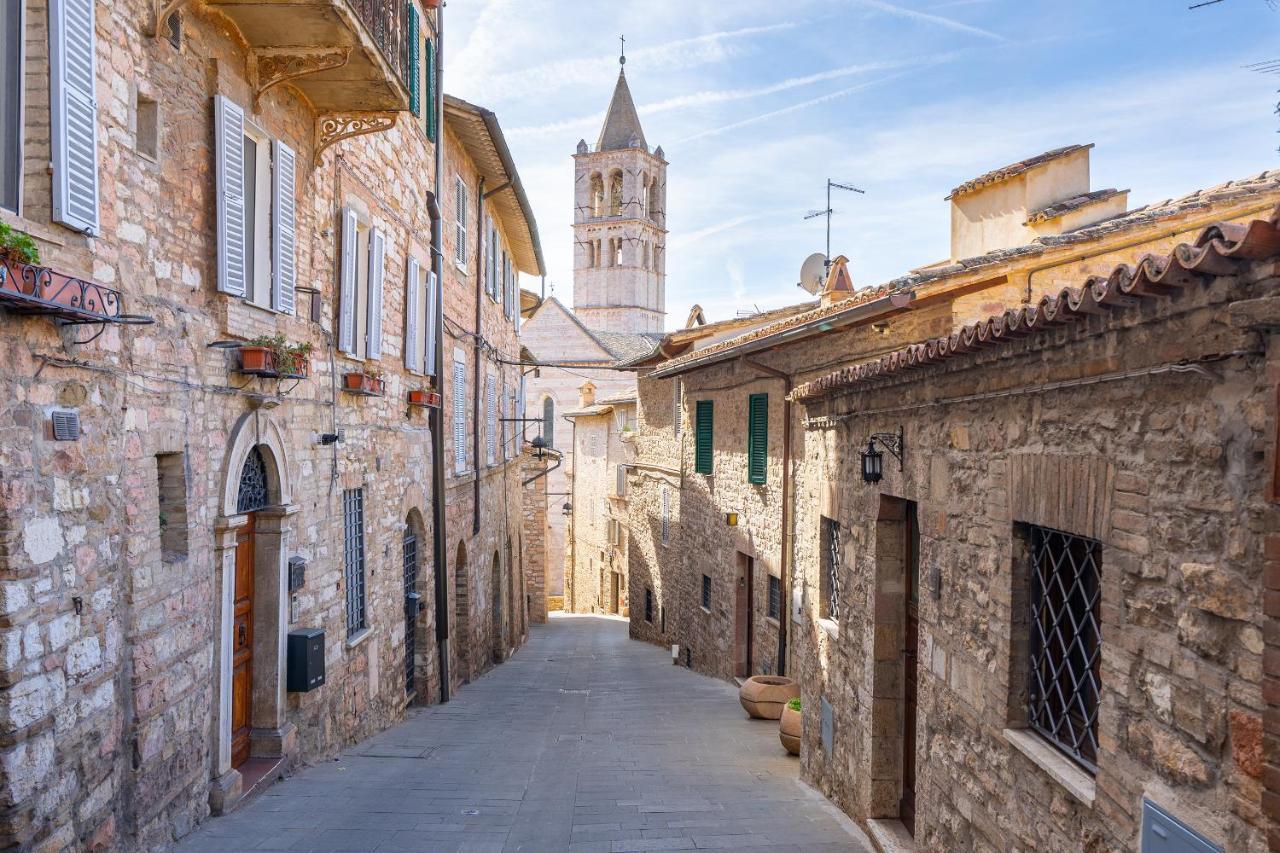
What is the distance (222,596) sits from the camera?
6.79m

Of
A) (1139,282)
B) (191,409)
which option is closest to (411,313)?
(191,409)

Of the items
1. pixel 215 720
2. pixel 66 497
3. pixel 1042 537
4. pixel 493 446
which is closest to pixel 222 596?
pixel 215 720

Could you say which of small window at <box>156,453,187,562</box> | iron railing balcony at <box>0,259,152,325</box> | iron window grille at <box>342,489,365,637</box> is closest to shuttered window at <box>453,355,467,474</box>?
iron window grille at <box>342,489,365,637</box>

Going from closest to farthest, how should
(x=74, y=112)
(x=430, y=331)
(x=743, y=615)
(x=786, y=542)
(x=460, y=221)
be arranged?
(x=74, y=112)
(x=786, y=542)
(x=430, y=331)
(x=743, y=615)
(x=460, y=221)

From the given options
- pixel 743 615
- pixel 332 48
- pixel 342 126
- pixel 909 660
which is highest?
pixel 332 48

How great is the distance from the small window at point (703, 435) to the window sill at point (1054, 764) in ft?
39.8

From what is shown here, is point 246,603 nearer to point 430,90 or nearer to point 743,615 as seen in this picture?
point 430,90

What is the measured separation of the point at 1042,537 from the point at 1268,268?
6.50 feet

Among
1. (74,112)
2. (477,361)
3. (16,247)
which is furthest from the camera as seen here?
(477,361)

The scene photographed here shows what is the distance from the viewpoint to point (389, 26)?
8266 millimetres

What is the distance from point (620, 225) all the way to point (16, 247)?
58.0 m

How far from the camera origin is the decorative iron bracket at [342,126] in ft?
28.2

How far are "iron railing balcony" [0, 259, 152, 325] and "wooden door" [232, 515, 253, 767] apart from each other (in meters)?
2.96

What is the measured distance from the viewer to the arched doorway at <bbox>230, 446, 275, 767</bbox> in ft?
24.1
